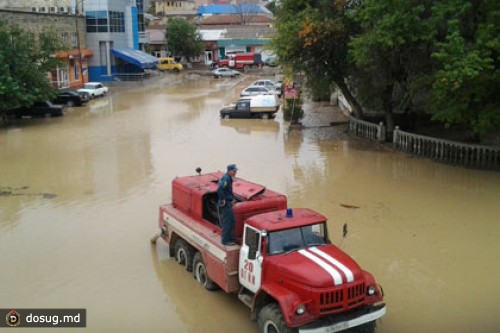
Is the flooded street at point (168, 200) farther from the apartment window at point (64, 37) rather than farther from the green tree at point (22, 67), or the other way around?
the apartment window at point (64, 37)

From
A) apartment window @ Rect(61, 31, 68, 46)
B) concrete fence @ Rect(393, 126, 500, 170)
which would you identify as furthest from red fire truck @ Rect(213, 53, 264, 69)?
concrete fence @ Rect(393, 126, 500, 170)

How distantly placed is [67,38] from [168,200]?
42.4m

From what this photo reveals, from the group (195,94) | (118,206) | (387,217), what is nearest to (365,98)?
(387,217)

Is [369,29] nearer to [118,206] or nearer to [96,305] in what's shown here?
[118,206]

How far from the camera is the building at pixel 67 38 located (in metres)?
47.0

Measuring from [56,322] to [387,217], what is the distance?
355 inches

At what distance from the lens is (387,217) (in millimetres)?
15500

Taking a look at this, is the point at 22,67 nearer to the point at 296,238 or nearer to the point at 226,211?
the point at 226,211

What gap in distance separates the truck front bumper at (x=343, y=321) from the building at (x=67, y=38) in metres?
43.1

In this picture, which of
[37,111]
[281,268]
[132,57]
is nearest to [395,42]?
[281,268]

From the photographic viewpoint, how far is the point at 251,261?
9227 mm

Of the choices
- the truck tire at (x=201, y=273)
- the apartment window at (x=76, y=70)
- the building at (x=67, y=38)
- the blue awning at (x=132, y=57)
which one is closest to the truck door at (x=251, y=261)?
the truck tire at (x=201, y=273)

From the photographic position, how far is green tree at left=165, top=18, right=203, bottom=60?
78250mm

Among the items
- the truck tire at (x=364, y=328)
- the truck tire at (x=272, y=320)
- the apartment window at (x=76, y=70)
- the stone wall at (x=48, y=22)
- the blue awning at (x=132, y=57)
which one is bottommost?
the truck tire at (x=364, y=328)
